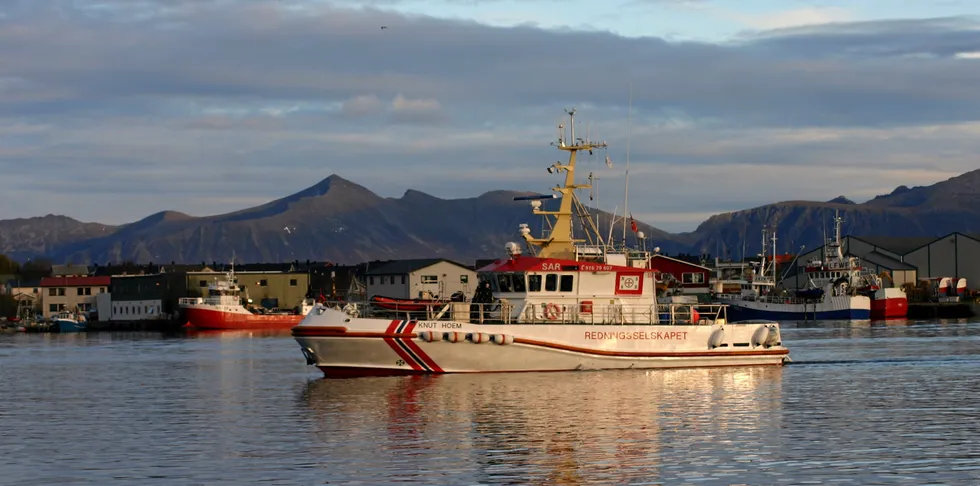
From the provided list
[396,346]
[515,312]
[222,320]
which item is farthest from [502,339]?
[222,320]

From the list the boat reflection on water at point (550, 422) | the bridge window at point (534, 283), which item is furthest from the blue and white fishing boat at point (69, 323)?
the bridge window at point (534, 283)

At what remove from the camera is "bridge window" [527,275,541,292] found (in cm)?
4312

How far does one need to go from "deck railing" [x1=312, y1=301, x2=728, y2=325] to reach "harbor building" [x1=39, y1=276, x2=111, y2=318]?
386ft

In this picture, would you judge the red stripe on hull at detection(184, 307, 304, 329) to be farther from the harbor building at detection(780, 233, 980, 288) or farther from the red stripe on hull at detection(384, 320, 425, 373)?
the red stripe on hull at detection(384, 320, 425, 373)

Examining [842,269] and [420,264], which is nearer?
[842,269]

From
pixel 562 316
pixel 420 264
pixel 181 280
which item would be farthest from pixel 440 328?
pixel 181 280

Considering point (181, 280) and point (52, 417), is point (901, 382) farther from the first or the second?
point (181, 280)

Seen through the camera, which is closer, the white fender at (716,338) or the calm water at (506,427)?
the calm water at (506,427)

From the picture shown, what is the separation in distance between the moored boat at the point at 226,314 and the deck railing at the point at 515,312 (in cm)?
7989

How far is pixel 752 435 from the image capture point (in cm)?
2819

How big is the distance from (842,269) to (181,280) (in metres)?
70.2

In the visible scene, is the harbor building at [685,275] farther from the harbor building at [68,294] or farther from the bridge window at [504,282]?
the bridge window at [504,282]

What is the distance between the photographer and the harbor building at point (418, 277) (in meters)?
133

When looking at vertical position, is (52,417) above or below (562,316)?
below
